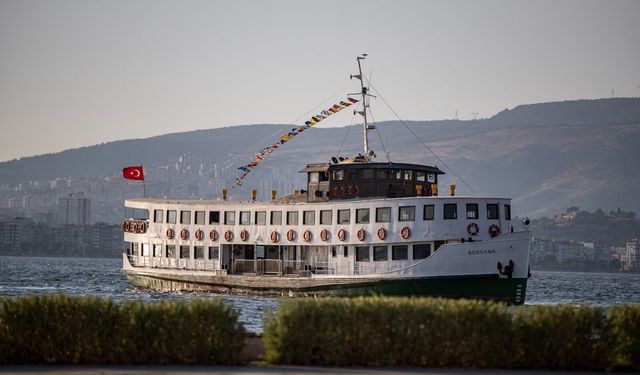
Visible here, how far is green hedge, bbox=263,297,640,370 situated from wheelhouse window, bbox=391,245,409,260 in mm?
28030

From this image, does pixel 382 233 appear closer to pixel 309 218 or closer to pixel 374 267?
pixel 374 267

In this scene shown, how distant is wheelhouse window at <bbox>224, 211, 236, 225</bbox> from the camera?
59.0 metres

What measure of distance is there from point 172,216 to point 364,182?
11385 mm

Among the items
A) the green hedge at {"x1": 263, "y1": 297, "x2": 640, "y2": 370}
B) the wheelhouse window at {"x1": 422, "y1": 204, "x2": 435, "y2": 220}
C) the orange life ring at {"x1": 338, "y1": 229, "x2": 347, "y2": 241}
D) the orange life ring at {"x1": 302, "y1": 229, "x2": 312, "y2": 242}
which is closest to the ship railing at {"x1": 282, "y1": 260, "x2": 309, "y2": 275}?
the orange life ring at {"x1": 302, "y1": 229, "x2": 312, "y2": 242}

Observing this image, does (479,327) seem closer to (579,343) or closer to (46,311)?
(579,343)

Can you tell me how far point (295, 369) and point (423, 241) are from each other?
28584 mm

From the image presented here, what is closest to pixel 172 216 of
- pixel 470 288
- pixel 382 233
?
pixel 382 233

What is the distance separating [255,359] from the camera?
24.4 m

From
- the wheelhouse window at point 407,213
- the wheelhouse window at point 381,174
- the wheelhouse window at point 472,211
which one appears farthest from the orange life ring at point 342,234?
the wheelhouse window at point 472,211

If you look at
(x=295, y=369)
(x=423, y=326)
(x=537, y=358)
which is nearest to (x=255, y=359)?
(x=295, y=369)

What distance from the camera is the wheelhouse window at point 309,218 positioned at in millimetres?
55281

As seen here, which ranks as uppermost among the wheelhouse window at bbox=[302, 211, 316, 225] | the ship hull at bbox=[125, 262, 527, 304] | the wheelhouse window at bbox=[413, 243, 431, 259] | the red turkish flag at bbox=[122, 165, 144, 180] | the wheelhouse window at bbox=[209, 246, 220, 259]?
the red turkish flag at bbox=[122, 165, 144, 180]

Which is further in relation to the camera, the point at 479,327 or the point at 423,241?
the point at 423,241

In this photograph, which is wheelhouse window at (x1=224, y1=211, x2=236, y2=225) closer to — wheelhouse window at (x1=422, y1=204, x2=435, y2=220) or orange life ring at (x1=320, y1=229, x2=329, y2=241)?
orange life ring at (x1=320, y1=229, x2=329, y2=241)
